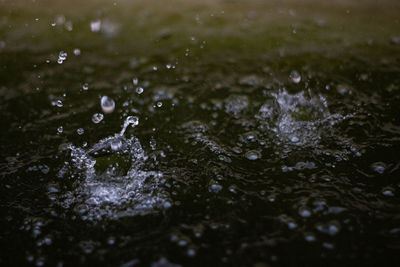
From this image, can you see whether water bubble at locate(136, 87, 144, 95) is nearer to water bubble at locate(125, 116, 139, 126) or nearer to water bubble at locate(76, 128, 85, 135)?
water bubble at locate(125, 116, 139, 126)

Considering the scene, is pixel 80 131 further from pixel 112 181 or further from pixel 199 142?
pixel 199 142

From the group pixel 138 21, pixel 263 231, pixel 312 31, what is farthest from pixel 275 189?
pixel 138 21

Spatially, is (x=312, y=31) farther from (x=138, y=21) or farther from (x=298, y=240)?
(x=298, y=240)

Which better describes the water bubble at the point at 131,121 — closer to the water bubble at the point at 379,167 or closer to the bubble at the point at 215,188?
the bubble at the point at 215,188

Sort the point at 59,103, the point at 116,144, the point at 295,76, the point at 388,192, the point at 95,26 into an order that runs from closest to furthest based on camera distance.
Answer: the point at 388,192
the point at 116,144
the point at 59,103
the point at 295,76
the point at 95,26

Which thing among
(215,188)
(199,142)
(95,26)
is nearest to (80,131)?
(199,142)

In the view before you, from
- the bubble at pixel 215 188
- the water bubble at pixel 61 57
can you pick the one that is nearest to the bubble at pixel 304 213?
the bubble at pixel 215 188
